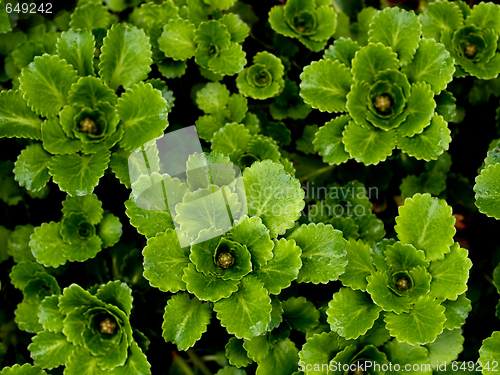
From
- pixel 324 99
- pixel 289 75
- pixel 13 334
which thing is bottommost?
pixel 13 334

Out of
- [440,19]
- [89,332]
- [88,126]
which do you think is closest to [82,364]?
[89,332]

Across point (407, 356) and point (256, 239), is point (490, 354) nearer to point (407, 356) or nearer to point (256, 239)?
point (407, 356)

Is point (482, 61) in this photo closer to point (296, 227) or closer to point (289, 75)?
point (289, 75)

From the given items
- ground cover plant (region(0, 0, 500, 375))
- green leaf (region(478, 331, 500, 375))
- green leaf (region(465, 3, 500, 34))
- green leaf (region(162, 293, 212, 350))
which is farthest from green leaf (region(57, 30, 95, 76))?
green leaf (region(478, 331, 500, 375))

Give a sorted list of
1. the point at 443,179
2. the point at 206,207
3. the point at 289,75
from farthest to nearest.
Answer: the point at 289,75 < the point at 443,179 < the point at 206,207

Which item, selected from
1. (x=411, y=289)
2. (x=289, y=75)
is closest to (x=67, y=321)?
(x=411, y=289)

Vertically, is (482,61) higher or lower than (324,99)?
higher

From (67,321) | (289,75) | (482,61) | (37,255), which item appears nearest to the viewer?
(67,321)
